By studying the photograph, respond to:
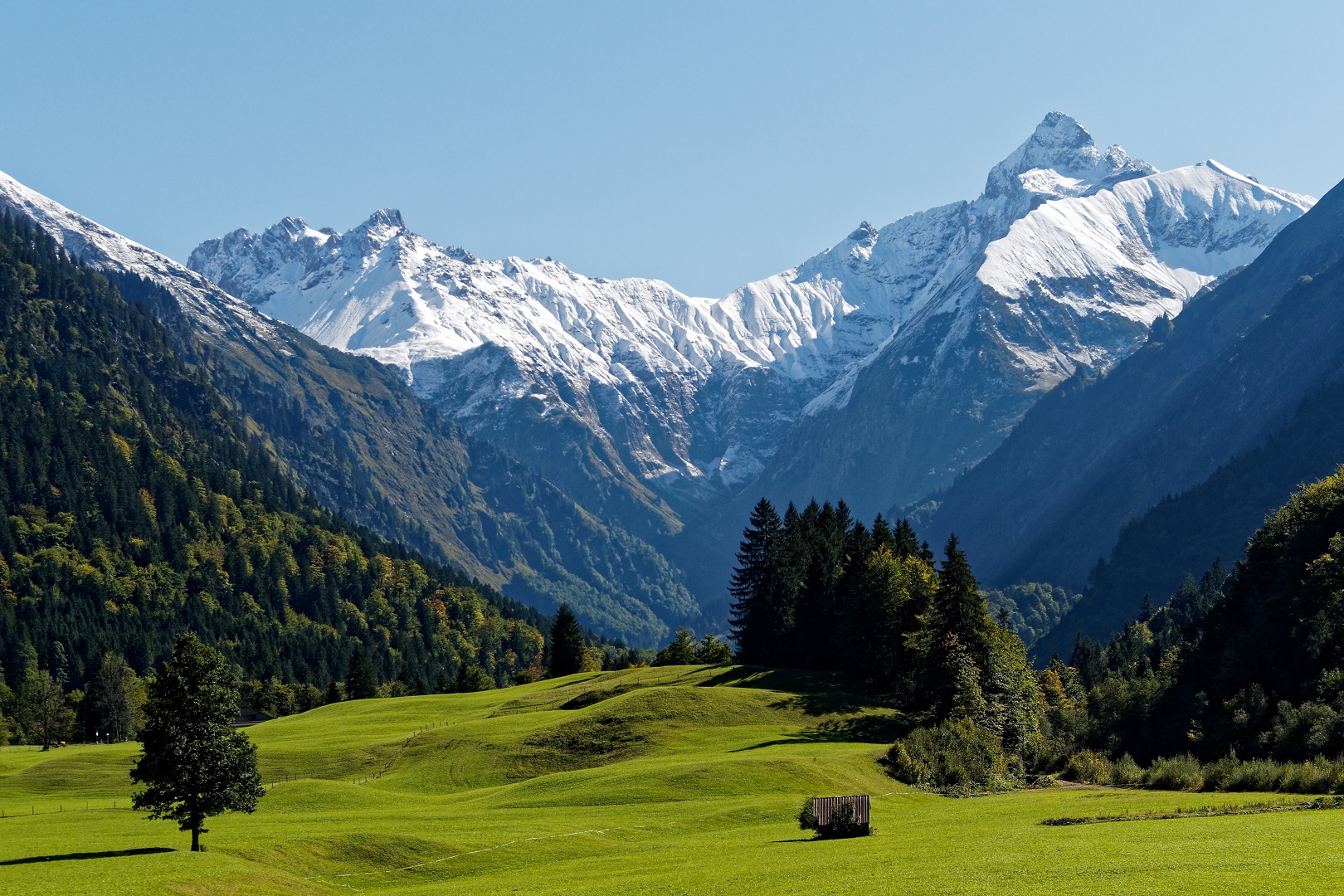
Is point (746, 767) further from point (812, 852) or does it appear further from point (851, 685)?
point (851, 685)

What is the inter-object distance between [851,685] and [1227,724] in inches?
1582

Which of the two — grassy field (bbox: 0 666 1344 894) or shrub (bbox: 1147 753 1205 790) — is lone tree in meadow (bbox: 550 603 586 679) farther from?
shrub (bbox: 1147 753 1205 790)

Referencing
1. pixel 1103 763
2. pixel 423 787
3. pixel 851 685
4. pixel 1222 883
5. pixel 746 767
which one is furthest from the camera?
pixel 851 685

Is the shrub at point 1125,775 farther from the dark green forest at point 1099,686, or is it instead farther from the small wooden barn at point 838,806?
the small wooden barn at point 838,806

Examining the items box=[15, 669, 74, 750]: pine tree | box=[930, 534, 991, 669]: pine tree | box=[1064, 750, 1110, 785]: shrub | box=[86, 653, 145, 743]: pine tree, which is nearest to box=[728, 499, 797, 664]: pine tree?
box=[930, 534, 991, 669]: pine tree

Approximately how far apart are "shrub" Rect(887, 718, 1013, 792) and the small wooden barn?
22913 mm

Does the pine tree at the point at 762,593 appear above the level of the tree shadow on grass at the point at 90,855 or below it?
above

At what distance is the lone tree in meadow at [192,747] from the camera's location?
64.2 m

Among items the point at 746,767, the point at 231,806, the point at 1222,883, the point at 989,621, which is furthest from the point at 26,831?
the point at 989,621

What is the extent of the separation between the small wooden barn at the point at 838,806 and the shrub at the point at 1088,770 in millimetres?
32327

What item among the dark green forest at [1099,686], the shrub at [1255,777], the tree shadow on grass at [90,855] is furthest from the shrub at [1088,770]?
the tree shadow on grass at [90,855]

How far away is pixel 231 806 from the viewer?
65.6 metres

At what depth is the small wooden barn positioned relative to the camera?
215ft

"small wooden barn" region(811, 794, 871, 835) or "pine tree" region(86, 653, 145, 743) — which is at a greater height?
"pine tree" region(86, 653, 145, 743)
